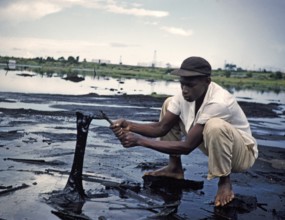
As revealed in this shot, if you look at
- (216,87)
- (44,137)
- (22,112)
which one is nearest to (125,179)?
(216,87)

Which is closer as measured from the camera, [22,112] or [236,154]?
[236,154]

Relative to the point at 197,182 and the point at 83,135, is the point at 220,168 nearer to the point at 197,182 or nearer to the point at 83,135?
the point at 197,182

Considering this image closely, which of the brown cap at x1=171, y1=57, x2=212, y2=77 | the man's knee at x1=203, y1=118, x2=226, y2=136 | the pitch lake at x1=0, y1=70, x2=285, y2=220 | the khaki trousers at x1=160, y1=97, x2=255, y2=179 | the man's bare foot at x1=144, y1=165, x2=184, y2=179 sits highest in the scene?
the brown cap at x1=171, y1=57, x2=212, y2=77

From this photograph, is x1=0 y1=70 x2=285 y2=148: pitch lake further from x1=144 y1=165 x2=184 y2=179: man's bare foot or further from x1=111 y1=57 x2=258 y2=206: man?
x1=111 y1=57 x2=258 y2=206: man

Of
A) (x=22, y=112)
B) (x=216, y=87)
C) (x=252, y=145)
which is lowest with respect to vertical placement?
(x=22, y=112)

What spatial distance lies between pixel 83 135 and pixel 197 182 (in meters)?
1.84

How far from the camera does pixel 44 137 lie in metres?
8.55

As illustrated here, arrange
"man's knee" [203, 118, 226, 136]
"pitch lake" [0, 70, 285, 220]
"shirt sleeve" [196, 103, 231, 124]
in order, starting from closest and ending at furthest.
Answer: "pitch lake" [0, 70, 285, 220] < "man's knee" [203, 118, 226, 136] < "shirt sleeve" [196, 103, 231, 124]

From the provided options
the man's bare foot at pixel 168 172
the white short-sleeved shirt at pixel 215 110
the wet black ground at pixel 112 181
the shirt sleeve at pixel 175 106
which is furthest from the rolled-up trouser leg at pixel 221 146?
the man's bare foot at pixel 168 172

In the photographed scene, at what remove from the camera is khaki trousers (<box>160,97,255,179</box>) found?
454 cm

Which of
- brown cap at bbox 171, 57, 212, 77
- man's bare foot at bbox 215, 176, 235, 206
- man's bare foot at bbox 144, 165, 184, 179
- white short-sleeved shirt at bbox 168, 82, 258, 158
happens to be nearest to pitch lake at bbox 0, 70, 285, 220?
man's bare foot at bbox 215, 176, 235, 206

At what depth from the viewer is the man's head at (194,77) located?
457 centimetres

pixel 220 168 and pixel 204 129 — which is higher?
pixel 204 129

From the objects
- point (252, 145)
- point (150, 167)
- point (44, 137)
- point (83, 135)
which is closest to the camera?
point (83, 135)
